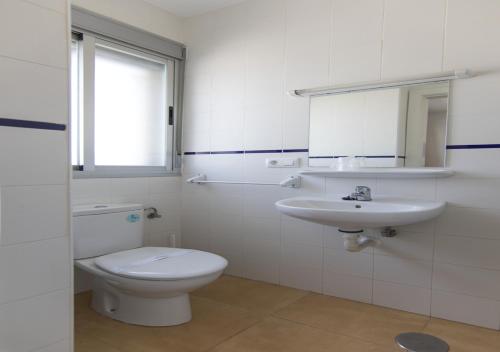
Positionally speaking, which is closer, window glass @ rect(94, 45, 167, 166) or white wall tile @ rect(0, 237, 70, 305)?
white wall tile @ rect(0, 237, 70, 305)

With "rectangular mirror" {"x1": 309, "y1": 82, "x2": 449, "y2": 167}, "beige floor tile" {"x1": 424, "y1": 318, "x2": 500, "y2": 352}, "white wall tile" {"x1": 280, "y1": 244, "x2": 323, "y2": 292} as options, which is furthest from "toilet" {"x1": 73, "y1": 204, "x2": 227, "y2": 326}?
"beige floor tile" {"x1": 424, "y1": 318, "x2": 500, "y2": 352}

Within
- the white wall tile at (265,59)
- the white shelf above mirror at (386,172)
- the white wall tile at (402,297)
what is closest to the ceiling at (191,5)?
the white wall tile at (265,59)

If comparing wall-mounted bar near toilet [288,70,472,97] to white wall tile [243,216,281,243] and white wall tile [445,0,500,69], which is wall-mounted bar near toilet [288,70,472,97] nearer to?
white wall tile [445,0,500,69]

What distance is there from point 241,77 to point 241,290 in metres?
1.59

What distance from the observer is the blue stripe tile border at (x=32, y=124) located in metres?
1.30

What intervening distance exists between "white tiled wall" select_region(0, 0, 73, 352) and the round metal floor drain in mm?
1525

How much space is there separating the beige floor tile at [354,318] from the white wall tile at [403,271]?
0.19m

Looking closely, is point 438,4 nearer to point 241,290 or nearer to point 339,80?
point 339,80

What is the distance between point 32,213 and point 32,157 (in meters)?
0.21

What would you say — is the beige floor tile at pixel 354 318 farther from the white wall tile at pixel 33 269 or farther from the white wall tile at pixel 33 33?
the white wall tile at pixel 33 33

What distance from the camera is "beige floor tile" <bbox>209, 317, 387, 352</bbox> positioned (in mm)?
1799

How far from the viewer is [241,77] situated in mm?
2832

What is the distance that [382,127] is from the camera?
7.45 feet

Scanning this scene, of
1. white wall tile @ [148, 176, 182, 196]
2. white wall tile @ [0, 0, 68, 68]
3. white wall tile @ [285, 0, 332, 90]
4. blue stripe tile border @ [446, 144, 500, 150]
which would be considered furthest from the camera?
white wall tile @ [148, 176, 182, 196]
